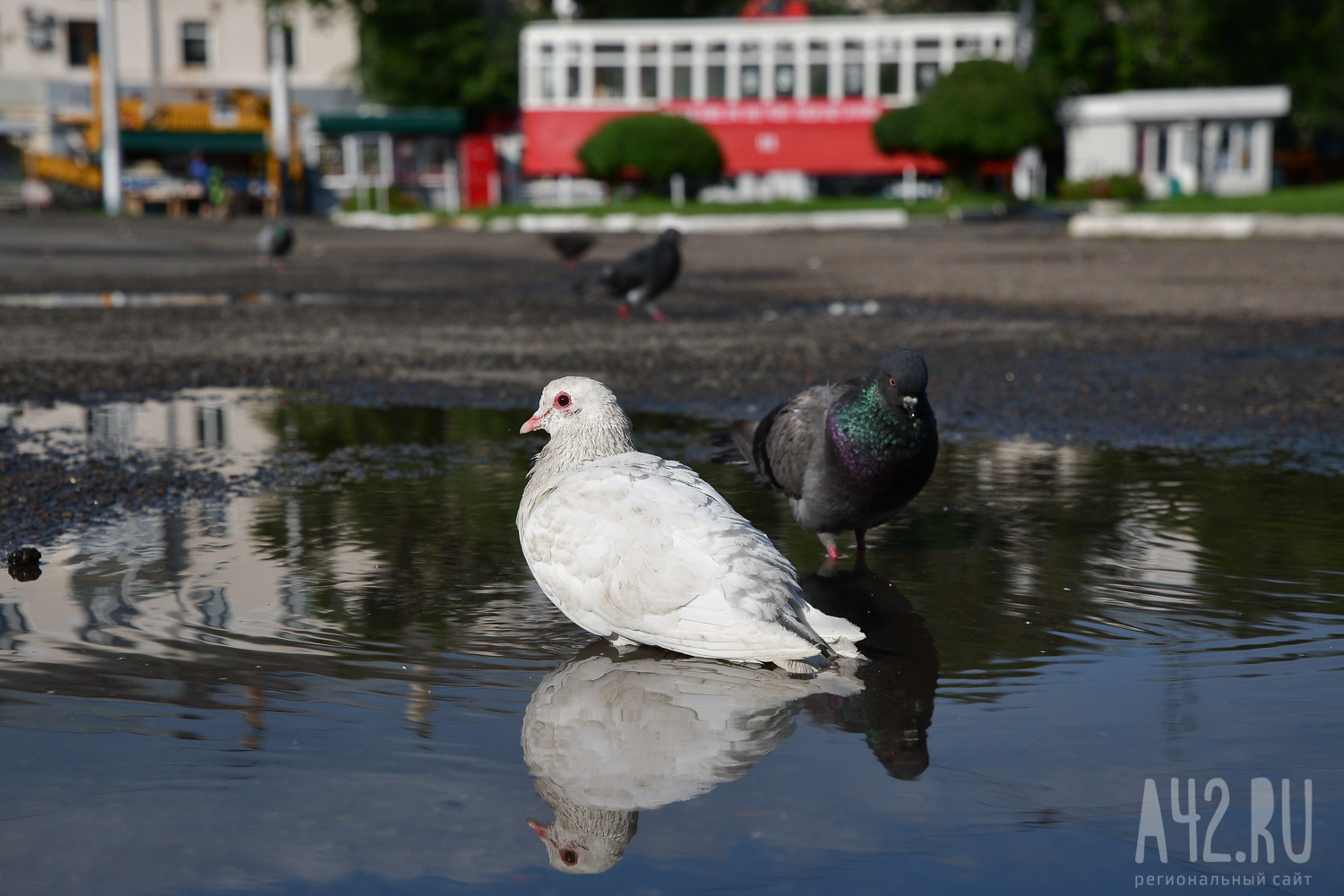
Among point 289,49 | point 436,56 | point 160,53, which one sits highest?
point 289,49

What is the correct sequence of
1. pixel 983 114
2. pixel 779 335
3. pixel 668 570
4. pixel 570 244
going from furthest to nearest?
pixel 983 114, pixel 570 244, pixel 779 335, pixel 668 570

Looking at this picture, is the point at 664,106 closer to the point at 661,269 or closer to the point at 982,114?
the point at 982,114

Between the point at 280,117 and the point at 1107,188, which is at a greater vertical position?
the point at 280,117

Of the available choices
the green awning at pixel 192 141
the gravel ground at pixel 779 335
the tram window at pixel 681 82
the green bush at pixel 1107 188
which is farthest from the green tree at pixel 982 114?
the green awning at pixel 192 141

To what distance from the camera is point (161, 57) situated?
2260 inches

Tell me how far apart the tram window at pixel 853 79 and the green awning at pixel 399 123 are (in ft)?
46.4

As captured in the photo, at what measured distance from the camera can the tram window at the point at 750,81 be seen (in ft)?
160

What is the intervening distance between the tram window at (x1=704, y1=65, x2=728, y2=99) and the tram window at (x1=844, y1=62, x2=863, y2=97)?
418 centimetres

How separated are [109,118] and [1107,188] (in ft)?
106

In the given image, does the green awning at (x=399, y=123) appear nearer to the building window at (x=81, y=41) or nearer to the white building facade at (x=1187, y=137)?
the building window at (x=81, y=41)

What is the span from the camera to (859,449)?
4984 millimetres

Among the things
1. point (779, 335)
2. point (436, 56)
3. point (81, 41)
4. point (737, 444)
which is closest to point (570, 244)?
point (779, 335)

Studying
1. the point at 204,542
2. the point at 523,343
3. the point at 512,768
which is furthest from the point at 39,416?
the point at 512,768

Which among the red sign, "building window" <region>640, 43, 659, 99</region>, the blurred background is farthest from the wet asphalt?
"building window" <region>640, 43, 659, 99</region>
